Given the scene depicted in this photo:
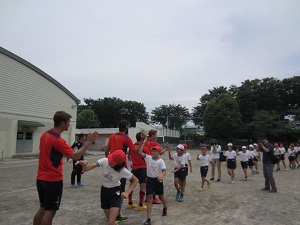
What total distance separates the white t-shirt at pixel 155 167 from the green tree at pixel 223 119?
46.0 metres

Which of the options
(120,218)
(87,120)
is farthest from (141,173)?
(87,120)

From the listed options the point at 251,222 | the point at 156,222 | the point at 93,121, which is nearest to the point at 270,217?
the point at 251,222

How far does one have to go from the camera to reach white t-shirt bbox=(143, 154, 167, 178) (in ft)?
18.6

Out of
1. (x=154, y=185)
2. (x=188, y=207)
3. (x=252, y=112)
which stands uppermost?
(x=252, y=112)

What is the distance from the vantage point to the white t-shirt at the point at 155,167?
18.6ft

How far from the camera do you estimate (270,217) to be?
5.80 meters

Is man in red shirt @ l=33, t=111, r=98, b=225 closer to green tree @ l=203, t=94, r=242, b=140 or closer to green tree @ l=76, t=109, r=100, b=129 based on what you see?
green tree @ l=203, t=94, r=242, b=140

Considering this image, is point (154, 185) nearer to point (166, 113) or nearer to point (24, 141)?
point (24, 141)

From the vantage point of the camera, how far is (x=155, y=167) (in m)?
5.71

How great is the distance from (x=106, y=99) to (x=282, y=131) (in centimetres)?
4203

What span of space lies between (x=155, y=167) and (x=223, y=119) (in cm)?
4652

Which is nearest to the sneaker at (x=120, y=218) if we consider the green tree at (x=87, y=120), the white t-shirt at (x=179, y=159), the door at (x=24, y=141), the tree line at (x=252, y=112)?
the white t-shirt at (x=179, y=159)

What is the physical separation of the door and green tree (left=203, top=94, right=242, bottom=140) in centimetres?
3558

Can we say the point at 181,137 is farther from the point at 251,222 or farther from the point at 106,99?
the point at 251,222
